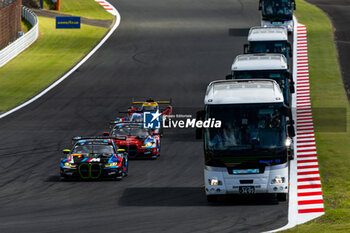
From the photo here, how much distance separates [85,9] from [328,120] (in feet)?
142

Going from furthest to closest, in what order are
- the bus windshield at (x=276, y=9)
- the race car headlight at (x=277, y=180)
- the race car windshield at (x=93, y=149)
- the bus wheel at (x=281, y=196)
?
the bus windshield at (x=276, y=9) < the race car windshield at (x=93, y=149) < the bus wheel at (x=281, y=196) < the race car headlight at (x=277, y=180)

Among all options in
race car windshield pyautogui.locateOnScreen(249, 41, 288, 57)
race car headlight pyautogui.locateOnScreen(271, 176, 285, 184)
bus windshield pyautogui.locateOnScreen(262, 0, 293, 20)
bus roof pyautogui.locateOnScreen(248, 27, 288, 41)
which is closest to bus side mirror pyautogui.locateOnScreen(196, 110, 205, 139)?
race car headlight pyautogui.locateOnScreen(271, 176, 285, 184)

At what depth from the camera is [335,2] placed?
87.2 metres

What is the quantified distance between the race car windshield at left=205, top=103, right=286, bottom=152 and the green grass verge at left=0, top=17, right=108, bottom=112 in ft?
84.9

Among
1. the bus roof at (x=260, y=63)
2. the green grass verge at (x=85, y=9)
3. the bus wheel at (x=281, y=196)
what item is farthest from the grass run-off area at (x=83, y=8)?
the bus wheel at (x=281, y=196)

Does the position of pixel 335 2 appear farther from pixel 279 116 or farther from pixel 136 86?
pixel 279 116

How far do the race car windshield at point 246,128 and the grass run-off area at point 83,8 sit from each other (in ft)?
178

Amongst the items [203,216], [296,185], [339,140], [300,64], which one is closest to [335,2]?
[300,64]

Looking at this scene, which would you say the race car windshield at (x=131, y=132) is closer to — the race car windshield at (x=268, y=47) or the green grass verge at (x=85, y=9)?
the race car windshield at (x=268, y=47)

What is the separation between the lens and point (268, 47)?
50500mm

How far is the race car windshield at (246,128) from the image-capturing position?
80.0 ft

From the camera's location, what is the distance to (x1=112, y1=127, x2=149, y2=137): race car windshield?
117 feet

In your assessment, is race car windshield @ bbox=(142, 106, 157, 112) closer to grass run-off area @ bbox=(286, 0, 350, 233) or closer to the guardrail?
grass run-off area @ bbox=(286, 0, 350, 233)

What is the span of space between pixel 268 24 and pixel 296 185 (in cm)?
3744
